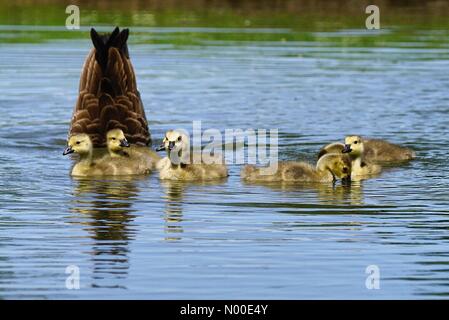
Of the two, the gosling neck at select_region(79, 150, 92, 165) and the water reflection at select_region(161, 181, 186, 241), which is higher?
the gosling neck at select_region(79, 150, 92, 165)

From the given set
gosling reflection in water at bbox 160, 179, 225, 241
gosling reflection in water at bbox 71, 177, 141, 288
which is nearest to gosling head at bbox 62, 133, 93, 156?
gosling reflection in water at bbox 71, 177, 141, 288

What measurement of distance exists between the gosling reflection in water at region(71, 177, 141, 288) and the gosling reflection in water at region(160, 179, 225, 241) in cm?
29

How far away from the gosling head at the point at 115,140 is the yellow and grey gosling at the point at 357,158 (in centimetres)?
226

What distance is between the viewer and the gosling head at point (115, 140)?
14.5 m

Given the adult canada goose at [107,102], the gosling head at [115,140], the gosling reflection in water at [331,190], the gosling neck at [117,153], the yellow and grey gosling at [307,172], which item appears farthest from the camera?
the adult canada goose at [107,102]

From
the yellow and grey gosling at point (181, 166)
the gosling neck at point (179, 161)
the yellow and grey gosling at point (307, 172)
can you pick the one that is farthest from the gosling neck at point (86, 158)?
the yellow and grey gosling at point (307, 172)

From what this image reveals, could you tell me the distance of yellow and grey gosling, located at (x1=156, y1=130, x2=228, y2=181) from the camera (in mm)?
13672

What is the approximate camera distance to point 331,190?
43.8ft

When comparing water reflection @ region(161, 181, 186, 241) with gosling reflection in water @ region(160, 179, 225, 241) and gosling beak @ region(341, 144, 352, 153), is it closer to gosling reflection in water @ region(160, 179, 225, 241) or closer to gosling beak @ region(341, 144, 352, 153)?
gosling reflection in water @ region(160, 179, 225, 241)

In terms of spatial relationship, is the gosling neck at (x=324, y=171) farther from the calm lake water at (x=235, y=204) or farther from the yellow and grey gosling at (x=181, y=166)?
the yellow and grey gosling at (x=181, y=166)

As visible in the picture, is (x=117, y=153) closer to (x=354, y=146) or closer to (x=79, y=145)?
(x=79, y=145)

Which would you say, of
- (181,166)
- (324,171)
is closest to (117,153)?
(181,166)
